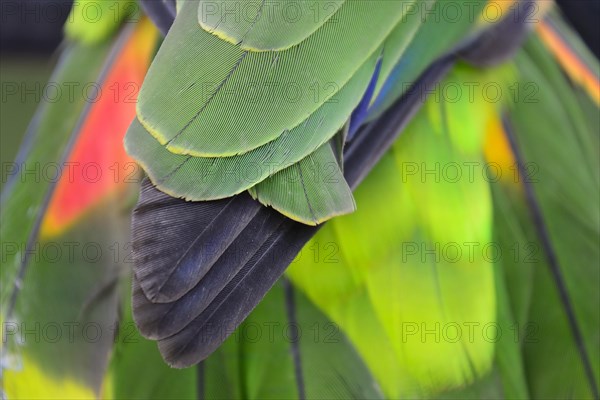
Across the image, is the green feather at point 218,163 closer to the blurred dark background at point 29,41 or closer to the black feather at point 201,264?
the black feather at point 201,264

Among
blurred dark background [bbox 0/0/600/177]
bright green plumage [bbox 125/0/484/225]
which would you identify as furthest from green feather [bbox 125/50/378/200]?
blurred dark background [bbox 0/0/600/177]

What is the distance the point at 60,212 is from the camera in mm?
959

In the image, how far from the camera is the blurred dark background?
1.55 m

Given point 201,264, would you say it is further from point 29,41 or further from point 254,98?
point 29,41

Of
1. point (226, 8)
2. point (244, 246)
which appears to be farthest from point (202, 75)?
point (244, 246)

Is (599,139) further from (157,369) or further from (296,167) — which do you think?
(157,369)

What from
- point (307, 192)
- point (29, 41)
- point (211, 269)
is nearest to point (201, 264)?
point (211, 269)

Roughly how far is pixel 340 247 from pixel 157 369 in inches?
10.6

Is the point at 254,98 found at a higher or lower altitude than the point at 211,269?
higher

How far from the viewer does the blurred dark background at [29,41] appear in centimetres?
155

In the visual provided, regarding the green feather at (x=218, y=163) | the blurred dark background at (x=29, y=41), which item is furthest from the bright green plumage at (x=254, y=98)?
the blurred dark background at (x=29, y=41)

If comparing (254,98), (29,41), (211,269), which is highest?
(29,41)

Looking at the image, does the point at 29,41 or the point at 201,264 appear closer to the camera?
the point at 201,264

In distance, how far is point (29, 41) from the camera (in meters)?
1.91
